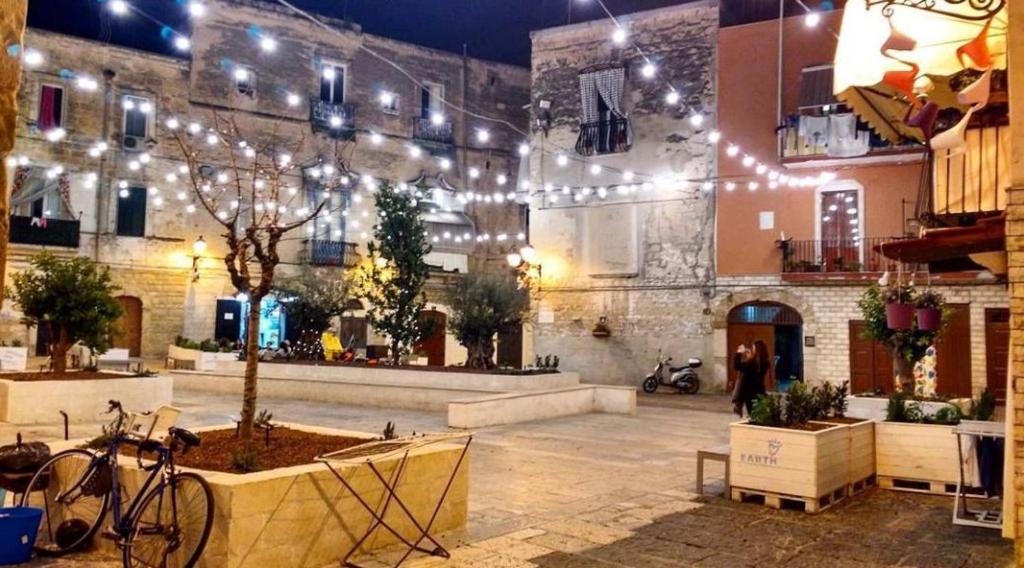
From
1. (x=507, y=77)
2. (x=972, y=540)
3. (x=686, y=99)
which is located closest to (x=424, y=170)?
(x=507, y=77)

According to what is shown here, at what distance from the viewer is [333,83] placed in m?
25.7

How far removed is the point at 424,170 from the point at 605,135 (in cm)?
726

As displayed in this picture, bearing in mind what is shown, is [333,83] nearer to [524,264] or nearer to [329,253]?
[329,253]

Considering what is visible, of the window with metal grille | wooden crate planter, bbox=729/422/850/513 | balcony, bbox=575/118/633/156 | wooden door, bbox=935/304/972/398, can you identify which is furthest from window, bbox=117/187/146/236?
wooden door, bbox=935/304/972/398

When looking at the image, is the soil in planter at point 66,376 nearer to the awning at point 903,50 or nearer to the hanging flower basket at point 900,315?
the hanging flower basket at point 900,315

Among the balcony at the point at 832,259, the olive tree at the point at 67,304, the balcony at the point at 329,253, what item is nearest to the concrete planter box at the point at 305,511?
the olive tree at the point at 67,304

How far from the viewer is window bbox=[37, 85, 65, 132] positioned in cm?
2133

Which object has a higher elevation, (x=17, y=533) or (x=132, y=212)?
(x=132, y=212)

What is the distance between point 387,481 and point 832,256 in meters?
16.0

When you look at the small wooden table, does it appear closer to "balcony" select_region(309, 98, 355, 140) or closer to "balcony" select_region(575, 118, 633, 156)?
"balcony" select_region(575, 118, 633, 156)

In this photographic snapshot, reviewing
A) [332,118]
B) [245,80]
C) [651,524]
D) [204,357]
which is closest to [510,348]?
[332,118]

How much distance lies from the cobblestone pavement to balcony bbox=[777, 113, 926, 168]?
1126 centimetres

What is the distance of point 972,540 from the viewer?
18.4 ft

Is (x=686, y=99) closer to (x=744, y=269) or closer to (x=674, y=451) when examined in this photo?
(x=744, y=269)
